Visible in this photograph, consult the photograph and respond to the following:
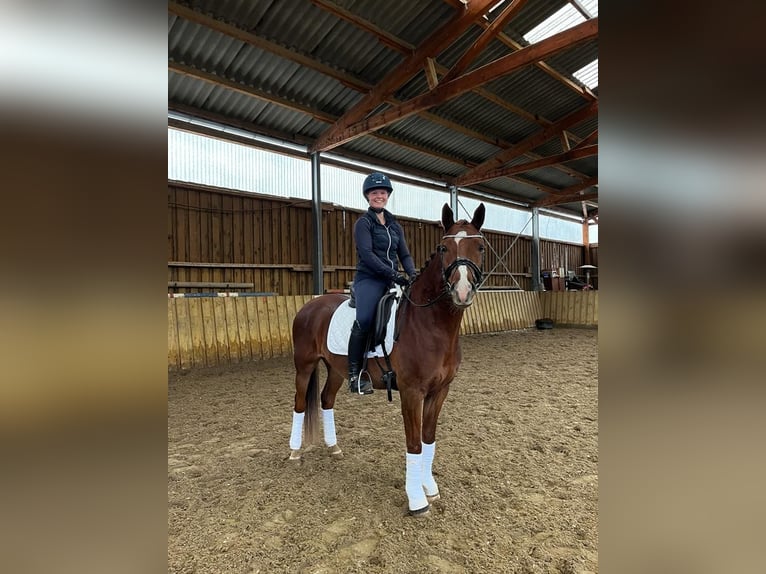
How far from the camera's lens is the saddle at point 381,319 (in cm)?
257

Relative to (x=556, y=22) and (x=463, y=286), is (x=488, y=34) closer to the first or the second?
(x=556, y=22)

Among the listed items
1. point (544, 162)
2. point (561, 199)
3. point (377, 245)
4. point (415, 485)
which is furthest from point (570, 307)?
point (415, 485)

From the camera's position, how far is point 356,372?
271 centimetres

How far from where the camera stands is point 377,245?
2.78m

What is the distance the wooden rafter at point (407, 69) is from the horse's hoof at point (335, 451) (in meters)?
6.37

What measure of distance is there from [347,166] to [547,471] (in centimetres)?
853

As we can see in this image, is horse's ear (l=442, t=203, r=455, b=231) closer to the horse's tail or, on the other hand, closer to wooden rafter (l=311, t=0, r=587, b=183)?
the horse's tail

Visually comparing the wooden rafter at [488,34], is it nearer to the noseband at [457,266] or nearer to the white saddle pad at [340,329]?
the noseband at [457,266]

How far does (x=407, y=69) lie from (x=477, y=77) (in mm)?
1248

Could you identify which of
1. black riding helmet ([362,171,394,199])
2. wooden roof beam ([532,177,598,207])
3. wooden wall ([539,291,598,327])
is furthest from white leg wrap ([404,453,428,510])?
wooden roof beam ([532,177,598,207])

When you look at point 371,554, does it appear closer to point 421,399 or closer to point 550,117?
point 421,399

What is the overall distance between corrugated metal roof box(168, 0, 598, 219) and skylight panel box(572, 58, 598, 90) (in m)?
0.23
